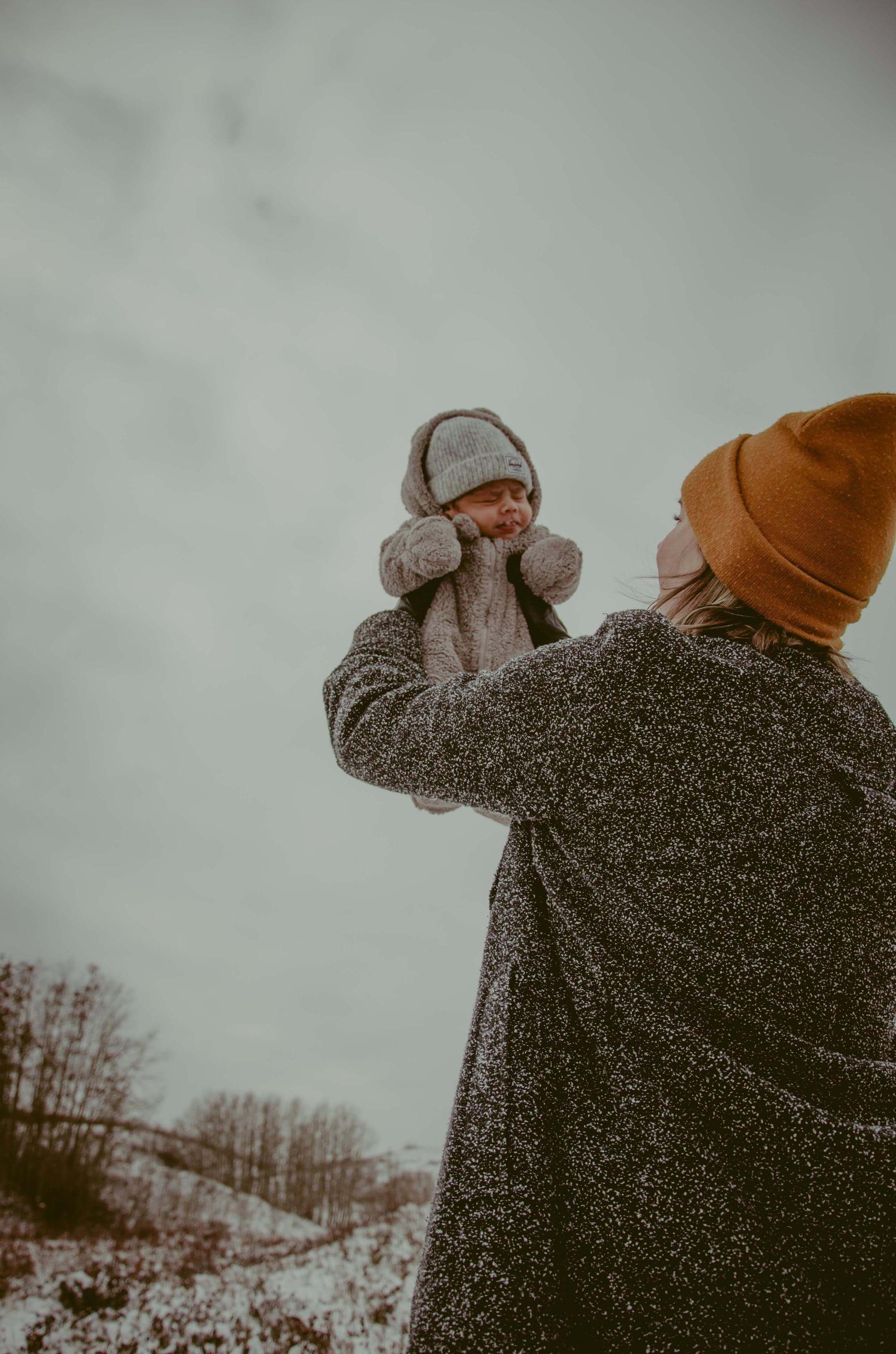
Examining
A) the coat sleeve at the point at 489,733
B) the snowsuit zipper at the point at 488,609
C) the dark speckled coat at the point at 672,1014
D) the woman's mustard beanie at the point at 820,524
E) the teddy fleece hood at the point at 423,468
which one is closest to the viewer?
the dark speckled coat at the point at 672,1014

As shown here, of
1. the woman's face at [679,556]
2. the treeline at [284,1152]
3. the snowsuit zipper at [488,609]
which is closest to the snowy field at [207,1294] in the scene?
the snowsuit zipper at [488,609]

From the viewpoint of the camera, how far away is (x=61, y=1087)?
87.3ft

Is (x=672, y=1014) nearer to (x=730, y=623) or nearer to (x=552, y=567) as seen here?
(x=730, y=623)

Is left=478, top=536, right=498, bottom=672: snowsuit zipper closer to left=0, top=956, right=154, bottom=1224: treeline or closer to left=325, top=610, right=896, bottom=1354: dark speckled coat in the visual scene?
left=325, top=610, right=896, bottom=1354: dark speckled coat

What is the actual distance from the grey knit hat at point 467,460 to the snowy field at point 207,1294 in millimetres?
6507

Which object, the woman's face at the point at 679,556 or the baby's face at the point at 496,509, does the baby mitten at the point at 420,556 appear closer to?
the baby's face at the point at 496,509

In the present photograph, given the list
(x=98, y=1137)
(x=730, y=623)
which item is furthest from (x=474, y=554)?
(x=98, y=1137)

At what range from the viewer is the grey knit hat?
2283 mm

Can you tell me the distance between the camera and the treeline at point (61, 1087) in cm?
2353

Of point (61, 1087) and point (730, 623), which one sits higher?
point (730, 623)

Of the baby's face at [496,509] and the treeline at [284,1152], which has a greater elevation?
the baby's face at [496,509]

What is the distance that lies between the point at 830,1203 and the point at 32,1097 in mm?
34319

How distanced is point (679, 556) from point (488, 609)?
2.59ft

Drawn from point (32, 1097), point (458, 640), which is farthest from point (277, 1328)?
point (32, 1097)
